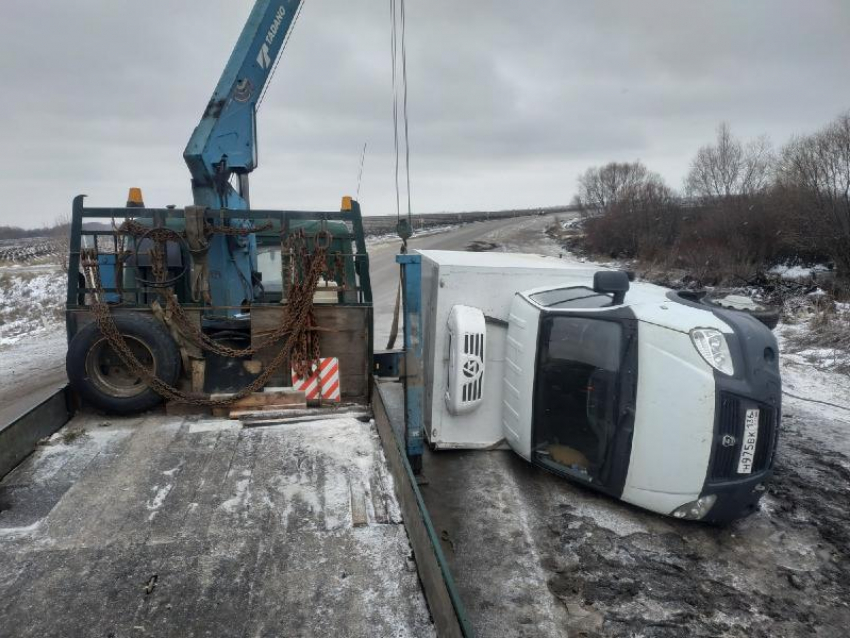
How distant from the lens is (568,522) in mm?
4055

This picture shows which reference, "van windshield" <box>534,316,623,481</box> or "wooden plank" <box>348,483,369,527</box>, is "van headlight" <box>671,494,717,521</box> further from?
"wooden plank" <box>348,483,369,527</box>

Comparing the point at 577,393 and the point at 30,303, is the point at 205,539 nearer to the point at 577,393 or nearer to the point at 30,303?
the point at 577,393

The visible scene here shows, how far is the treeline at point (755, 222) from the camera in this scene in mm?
16516

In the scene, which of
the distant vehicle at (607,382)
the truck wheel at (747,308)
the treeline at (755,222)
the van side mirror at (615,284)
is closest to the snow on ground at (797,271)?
the treeline at (755,222)

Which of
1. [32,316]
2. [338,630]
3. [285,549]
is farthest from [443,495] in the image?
[32,316]

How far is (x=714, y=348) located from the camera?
140 inches

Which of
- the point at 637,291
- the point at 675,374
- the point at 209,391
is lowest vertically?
the point at 209,391

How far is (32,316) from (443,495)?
13.0 metres

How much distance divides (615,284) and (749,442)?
1282 mm

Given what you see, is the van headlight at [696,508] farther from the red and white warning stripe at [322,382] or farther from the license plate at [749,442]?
the red and white warning stripe at [322,382]

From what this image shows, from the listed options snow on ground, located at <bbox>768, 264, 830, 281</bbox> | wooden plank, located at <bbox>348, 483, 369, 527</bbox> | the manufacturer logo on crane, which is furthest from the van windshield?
snow on ground, located at <bbox>768, 264, 830, 281</bbox>

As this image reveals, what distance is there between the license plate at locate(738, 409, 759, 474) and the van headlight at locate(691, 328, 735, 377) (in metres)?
0.30

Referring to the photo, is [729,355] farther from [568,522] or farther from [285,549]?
[285,549]

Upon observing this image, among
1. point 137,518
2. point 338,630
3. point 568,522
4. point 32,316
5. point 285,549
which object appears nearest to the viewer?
point 338,630
